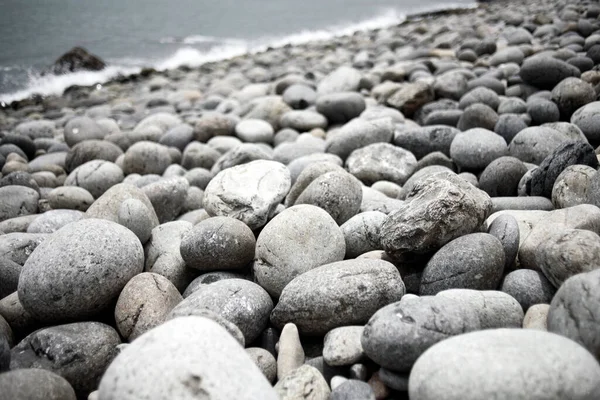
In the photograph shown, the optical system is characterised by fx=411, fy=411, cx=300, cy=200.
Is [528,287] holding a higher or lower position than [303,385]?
higher

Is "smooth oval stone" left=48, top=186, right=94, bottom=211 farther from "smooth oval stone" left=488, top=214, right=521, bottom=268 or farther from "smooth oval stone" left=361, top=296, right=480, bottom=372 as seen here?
"smooth oval stone" left=488, top=214, right=521, bottom=268

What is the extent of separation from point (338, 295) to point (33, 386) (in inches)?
58.9

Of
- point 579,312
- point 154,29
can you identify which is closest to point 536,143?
point 579,312

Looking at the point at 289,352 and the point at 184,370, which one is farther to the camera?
the point at 289,352

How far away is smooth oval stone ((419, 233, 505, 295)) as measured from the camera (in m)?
2.32

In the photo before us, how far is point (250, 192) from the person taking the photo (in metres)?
3.24

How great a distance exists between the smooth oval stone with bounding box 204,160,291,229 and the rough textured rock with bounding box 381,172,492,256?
99 centimetres

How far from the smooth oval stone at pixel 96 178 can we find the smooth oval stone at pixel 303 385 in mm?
3368

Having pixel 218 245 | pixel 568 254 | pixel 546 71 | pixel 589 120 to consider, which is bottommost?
pixel 218 245

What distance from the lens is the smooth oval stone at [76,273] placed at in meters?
2.43

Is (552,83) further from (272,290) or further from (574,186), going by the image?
(272,290)

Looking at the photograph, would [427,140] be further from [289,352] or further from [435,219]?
[289,352]

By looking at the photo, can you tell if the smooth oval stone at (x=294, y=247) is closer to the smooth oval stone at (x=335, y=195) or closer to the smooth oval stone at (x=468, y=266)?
the smooth oval stone at (x=335, y=195)

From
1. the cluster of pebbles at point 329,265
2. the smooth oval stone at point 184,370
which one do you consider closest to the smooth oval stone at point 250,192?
the cluster of pebbles at point 329,265
